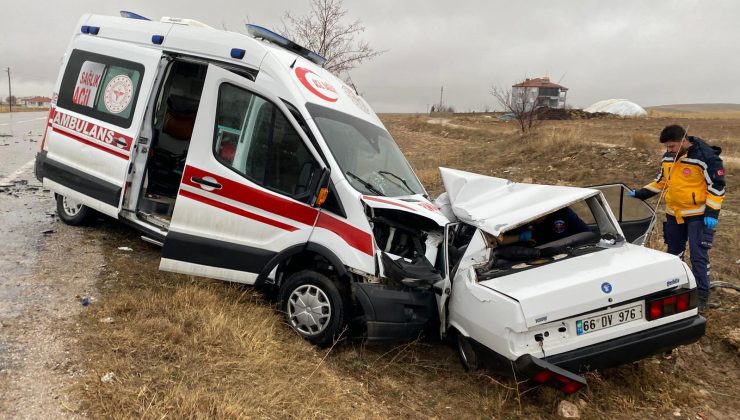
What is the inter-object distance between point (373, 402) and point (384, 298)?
724mm

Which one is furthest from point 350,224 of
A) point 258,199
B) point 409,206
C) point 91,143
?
point 91,143

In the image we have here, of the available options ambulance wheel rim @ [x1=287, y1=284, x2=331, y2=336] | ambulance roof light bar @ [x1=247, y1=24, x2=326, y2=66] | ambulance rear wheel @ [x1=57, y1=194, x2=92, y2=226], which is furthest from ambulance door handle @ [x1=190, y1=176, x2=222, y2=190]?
ambulance rear wheel @ [x1=57, y1=194, x2=92, y2=226]

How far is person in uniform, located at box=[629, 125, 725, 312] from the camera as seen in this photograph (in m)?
4.84

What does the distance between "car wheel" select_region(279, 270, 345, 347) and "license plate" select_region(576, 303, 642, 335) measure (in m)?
1.71

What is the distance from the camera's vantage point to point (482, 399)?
369 centimetres

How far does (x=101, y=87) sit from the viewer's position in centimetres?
549

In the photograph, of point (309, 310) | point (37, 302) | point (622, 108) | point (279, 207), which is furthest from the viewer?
point (622, 108)

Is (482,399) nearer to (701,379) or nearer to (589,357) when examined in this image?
(589,357)

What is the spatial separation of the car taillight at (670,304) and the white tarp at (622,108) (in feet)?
169

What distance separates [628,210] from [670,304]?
1.27m

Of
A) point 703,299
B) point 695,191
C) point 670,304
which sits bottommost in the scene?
point 703,299

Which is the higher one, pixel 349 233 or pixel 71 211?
pixel 349 233

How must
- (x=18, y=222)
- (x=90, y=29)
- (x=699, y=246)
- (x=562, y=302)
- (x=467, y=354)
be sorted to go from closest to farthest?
(x=562, y=302)
(x=467, y=354)
(x=699, y=246)
(x=90, y=29)
(x=18, y=222)

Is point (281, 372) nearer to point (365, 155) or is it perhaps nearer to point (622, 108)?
point (365, 155)
